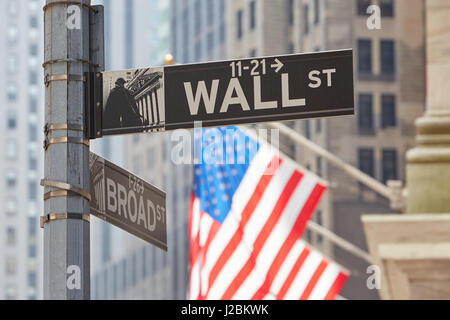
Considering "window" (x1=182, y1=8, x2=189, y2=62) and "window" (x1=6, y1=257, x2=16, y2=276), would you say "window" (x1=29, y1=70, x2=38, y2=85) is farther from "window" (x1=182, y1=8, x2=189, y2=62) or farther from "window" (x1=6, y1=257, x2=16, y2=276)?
"window" (x1=182, y1=8, x2=189, y2=62)

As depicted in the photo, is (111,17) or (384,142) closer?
(384,142)

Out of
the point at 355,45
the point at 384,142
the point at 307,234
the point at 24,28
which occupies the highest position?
the point at 24,28

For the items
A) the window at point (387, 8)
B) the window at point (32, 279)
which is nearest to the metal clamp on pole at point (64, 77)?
the window at point (387, 8)

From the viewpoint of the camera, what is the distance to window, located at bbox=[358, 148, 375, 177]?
86.6 m

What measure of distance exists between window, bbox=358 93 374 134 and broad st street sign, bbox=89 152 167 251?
261ft

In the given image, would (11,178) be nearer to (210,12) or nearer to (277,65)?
(210,12)

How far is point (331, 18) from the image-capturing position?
8688 centimetres

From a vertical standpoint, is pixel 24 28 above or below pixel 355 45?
above

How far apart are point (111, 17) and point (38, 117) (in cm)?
1939

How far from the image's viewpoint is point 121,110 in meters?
7.05

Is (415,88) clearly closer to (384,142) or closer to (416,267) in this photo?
(384,142)
